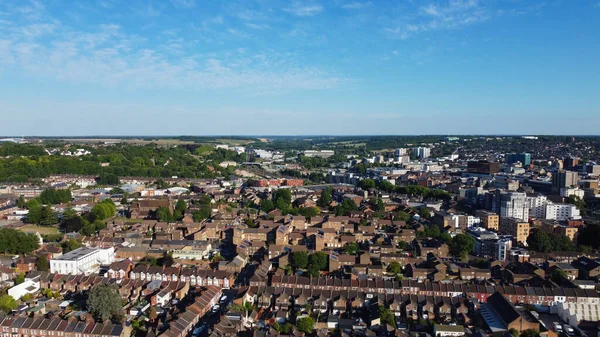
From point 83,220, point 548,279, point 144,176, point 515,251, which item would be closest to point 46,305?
point 83,220

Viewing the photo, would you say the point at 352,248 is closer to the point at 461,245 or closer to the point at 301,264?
the point at 301,264

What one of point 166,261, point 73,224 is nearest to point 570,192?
point 166,261

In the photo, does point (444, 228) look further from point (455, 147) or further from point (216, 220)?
point (455, 147)

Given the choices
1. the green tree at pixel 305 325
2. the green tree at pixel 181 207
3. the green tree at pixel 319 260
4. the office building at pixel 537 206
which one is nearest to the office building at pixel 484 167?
the office building at pixel 537 206

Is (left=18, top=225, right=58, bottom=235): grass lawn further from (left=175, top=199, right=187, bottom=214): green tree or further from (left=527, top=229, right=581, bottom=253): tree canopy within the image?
(left=527, top=229, right=581, bottom=253): tree canopy

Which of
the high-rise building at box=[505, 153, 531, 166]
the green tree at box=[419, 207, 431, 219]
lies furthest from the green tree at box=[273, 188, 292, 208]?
the high-rise building at box=[505, 153, 531, 166]

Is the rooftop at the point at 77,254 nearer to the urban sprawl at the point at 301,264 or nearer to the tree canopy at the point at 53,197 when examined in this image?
the urban sprawl at the point at 301,264
